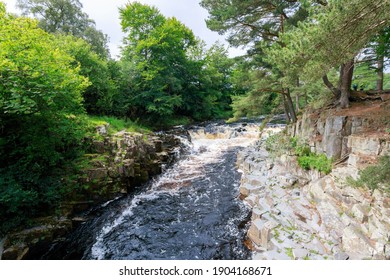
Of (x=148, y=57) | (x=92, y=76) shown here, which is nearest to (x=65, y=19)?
(x=148, y=57)

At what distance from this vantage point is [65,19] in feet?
66.1

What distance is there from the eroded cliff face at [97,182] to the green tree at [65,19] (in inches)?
559

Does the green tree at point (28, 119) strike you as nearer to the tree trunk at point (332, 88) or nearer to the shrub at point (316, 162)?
the shrub at point (316, 162)

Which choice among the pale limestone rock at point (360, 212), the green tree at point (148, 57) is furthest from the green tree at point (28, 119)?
the green tree at point (148, 57)

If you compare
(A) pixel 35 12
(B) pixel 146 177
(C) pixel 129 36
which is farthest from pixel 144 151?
(A) pixel 35 12

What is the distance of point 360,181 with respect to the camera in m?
3.77

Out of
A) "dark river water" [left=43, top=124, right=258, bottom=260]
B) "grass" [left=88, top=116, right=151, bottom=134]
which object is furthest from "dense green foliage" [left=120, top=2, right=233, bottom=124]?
"dark river water" [left=43, top=124, right=258, bottom=260]

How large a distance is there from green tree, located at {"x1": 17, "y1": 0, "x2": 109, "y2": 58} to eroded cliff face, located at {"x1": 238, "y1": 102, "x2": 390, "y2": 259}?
1982cm

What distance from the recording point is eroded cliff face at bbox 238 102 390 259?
3.57 metres

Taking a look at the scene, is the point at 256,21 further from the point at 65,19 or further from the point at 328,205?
the point at 65,19

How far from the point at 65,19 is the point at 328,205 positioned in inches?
1080

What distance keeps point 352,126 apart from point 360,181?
260cm

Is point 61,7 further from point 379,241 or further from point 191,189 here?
point 379,241

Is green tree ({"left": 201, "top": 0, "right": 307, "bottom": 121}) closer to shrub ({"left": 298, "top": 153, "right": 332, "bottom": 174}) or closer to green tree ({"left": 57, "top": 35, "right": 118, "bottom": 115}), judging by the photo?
shrub ({"left": 298, "top": 153, "right": 332, "bottom": 174})
